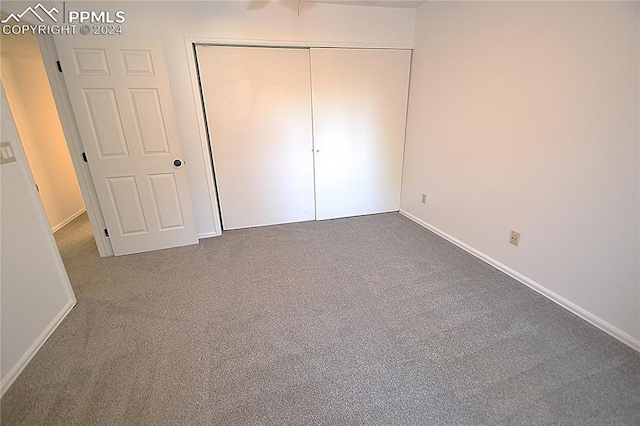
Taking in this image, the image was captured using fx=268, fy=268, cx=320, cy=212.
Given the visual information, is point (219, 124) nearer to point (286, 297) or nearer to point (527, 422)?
point (286, 297)

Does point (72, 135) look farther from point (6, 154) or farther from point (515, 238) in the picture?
point (515, 238)

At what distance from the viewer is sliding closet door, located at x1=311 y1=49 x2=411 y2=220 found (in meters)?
2.94

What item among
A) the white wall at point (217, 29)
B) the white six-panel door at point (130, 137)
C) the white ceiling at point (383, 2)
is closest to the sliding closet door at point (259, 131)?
the white wall at point (217, 29)

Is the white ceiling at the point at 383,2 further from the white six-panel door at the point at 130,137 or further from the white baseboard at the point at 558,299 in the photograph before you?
the white baseboard at the point at 558,299

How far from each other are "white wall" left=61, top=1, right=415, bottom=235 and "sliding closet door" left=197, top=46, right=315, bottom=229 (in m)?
0.13

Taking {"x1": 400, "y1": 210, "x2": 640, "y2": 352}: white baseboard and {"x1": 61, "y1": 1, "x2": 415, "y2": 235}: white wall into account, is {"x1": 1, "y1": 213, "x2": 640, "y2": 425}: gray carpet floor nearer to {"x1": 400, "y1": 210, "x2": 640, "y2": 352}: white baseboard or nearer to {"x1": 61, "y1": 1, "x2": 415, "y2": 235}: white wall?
{"x1": 400, "y1": 210, "x2": 640, "y2": 352}: white baseboard

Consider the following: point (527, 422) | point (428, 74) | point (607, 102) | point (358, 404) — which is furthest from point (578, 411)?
point (428, 74)

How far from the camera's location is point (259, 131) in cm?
291

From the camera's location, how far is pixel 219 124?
9.14 feet

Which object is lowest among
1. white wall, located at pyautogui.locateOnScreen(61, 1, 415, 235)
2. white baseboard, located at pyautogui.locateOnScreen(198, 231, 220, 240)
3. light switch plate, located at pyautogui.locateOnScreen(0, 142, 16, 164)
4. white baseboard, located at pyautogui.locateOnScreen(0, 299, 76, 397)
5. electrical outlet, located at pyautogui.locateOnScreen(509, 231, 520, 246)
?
white baseboard, located at pyautogui.locateOnScreen(0, 299, 76, 397)

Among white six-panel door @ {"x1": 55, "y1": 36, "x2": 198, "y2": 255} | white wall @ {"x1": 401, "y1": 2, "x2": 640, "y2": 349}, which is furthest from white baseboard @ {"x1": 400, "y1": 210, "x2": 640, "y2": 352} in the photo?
white six-panel door @ {"x1": 55, "y1": 36, "x2": 198, "y2": 255}

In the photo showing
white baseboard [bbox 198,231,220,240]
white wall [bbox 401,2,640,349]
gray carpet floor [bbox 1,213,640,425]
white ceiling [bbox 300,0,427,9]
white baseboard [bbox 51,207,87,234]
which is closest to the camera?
gray carpet floor [bbox 1,213,640,425]

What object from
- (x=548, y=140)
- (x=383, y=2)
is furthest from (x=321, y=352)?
(x=383, y=2)

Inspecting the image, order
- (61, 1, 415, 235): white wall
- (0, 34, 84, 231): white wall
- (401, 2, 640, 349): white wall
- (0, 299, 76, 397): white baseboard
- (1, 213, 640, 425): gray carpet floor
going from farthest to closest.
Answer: (0, 34, 84, 231): white wall, (61, 1, 415, 235): white wall, (401, 2, 640, 349): white wall, (0, 299, 76, 397): white baseboard, (1, 213, 640, 425): gray carpet floor
